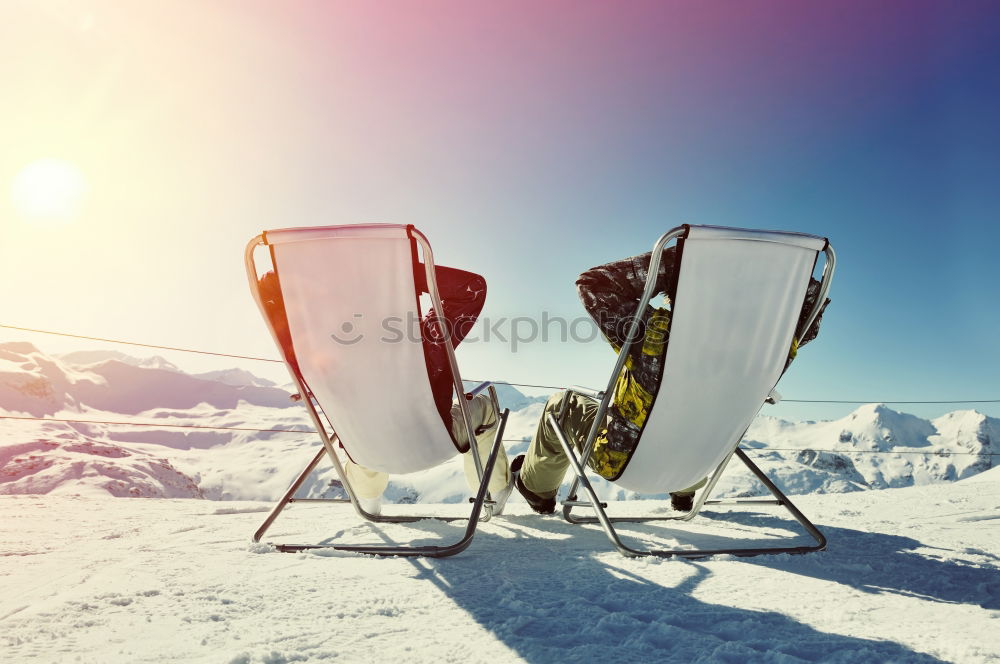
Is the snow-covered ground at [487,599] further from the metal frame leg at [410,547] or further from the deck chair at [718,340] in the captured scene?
the deck chair at [718,340]

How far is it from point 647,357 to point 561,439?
0.50 m

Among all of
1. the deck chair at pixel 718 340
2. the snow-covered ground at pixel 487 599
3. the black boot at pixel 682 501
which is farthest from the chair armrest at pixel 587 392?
the black boot at pixel 682 501

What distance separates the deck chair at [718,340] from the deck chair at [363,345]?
2.06ft

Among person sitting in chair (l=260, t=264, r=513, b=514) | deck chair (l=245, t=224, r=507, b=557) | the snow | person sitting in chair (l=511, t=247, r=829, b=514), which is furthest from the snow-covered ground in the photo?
person sitting in chair (l=260, t=264, r=513, b=514)

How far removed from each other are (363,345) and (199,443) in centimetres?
4202

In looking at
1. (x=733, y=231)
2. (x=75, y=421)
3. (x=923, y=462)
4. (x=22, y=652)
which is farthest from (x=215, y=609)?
(x=923, y=462)

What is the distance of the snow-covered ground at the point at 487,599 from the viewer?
0.91 m

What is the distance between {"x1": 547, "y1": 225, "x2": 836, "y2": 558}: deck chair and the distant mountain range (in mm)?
741

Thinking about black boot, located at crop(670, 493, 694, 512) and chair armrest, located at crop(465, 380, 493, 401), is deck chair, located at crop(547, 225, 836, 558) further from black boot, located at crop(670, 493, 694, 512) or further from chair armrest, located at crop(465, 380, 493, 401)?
black boot, located at crop(670, 493, 694, 512)

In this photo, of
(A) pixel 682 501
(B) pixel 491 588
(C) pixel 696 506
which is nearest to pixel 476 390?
(B) pixel 491 588

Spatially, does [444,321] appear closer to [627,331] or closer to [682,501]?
[627,331]

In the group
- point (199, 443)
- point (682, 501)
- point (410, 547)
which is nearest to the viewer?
point (410, 547)

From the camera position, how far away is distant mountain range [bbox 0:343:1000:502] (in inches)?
176

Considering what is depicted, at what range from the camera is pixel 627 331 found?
1733 millimetres
